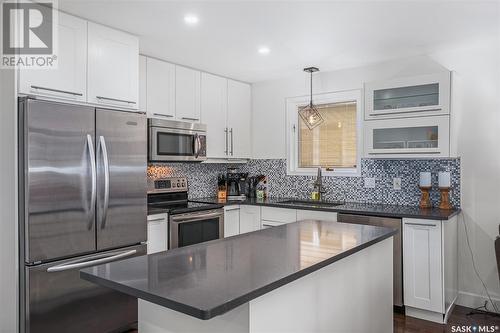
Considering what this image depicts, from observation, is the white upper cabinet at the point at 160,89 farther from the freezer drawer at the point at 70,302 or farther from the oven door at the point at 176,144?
the freezer drawer at the point at 70,302

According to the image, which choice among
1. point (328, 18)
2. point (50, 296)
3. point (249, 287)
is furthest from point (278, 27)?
point (50, 296)

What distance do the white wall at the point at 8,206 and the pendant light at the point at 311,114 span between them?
2882mm

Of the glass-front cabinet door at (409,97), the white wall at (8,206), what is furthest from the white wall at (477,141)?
the white wall at (8,206)

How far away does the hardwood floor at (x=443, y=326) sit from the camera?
3.03 meters

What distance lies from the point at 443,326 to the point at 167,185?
2976 millimetres

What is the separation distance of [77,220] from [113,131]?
0.71 metres

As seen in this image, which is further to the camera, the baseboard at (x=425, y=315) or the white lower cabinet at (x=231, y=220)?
the white lower cabinet at (x=231, y=220)

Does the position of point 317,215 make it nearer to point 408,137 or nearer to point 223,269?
point 408,137

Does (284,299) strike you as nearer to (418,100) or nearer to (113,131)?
(113,131)

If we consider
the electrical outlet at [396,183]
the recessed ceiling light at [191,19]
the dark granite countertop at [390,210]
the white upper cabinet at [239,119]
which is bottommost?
the dark granite countertop at [390,210]

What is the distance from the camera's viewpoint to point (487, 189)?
11.1 feet

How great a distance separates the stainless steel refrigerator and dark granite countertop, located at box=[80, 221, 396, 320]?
1059mm

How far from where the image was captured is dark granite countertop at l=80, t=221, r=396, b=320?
4.07 ft

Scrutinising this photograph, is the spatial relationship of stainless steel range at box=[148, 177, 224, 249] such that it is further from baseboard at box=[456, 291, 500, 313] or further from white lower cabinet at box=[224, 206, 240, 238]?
baseboard at box=[456, 291, 500, 313]
